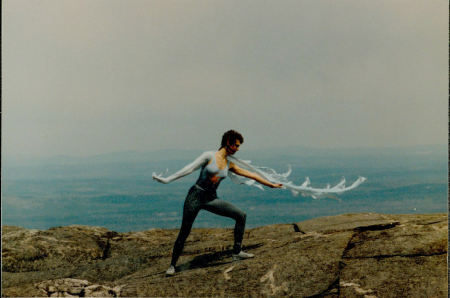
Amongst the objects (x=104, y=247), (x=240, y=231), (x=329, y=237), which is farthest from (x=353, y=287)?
(x=104, y=247)

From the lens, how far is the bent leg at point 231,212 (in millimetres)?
6605

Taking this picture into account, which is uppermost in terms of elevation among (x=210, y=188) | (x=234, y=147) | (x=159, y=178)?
(x=234, y=147)

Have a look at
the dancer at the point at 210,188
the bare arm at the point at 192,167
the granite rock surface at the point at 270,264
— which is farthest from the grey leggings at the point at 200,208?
the granite rock surface at the point at 270,264

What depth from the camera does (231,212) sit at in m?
6.63

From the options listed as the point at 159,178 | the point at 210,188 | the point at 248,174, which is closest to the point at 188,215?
the point at 210,188

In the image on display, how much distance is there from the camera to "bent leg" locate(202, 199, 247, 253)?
6605mm

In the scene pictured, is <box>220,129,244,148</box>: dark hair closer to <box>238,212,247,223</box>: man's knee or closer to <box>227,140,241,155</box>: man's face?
<box>227,140,241,155</box>: man's face

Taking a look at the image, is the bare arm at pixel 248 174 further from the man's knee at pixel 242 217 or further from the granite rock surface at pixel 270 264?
the granite rock surface at pixel 270 264

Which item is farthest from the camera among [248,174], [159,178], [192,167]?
[248,174]

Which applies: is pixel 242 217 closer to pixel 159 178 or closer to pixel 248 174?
pixel 248 174

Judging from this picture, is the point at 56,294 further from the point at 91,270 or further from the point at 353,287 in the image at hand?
the point at 353,287

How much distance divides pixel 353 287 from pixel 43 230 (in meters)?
6.05

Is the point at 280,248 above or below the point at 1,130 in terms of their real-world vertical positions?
below

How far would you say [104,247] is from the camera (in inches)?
344
